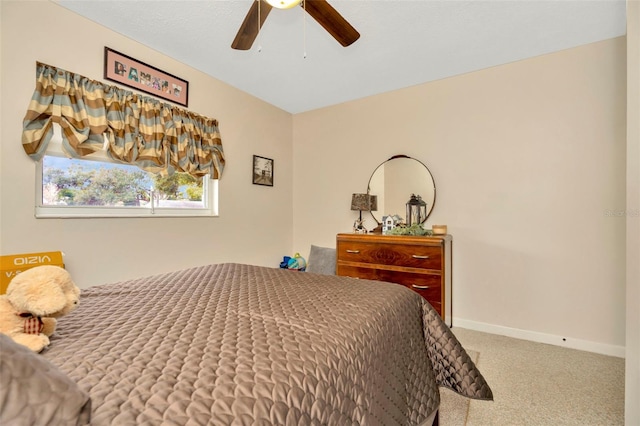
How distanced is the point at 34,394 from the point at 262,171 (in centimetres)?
336

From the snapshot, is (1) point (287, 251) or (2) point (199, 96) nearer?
(2) point (199, 96)

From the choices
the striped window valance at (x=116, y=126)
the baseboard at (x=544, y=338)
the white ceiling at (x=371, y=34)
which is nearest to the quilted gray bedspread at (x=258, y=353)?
the striped window valance at (x=116, y=126)

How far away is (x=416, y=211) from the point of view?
3.22 metres

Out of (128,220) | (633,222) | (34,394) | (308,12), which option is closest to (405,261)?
(633,222)

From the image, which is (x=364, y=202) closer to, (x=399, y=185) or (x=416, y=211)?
(x=399, y=185)

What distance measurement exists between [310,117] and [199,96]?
1557mm

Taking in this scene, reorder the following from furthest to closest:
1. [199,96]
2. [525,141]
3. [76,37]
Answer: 1. [199,96]
2. [525,141]
3. [76,37]

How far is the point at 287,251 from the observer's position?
4082mm

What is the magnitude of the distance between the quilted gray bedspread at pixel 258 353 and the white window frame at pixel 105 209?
1072 mm

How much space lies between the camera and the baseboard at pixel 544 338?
2383mm

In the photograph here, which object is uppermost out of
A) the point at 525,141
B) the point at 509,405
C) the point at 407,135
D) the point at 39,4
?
the point at 39,4


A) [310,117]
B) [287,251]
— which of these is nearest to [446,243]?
[287,251]

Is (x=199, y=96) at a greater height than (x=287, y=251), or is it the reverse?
(x=199, y=96)

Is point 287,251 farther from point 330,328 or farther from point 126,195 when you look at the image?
point 330,328
